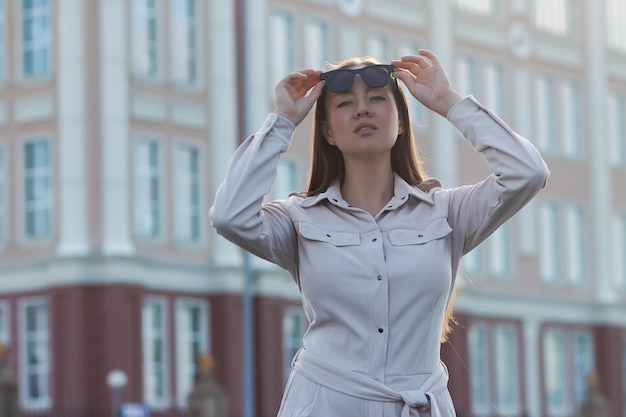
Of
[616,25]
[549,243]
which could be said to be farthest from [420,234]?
[616,25]

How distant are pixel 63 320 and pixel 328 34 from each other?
12.0m

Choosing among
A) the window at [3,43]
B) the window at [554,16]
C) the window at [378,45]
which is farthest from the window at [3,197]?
the window at [554,16]

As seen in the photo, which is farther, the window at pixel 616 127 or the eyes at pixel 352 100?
the window at pixel 616 127

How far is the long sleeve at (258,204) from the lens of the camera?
18.7 feet

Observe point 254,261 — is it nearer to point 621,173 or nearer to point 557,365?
point 557,365

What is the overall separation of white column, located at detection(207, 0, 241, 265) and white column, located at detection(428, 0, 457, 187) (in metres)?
8.69

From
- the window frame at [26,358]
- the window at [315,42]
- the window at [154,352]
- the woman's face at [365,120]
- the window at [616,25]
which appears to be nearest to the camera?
the woman's face at [365,120]

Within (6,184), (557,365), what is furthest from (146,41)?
(557,365)

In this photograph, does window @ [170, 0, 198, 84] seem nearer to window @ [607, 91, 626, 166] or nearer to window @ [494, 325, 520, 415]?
window @ [494, 325, 520, 415]

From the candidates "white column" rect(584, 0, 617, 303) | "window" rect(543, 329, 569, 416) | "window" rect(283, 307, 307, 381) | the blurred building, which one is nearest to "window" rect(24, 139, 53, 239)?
the blurred building

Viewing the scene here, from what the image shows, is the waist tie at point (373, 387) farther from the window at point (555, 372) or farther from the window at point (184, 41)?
the window at point (555, 372)

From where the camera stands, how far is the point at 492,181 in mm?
5801

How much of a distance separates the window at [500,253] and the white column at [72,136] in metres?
16.2

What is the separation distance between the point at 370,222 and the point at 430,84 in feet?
1.71
